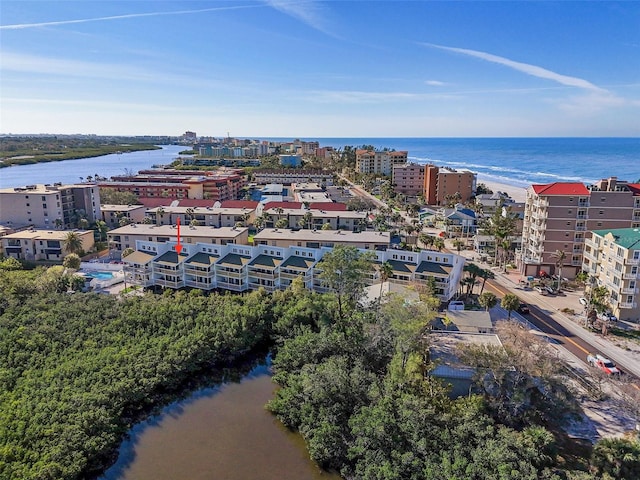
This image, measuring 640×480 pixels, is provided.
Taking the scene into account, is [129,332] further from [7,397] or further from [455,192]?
[455,192]

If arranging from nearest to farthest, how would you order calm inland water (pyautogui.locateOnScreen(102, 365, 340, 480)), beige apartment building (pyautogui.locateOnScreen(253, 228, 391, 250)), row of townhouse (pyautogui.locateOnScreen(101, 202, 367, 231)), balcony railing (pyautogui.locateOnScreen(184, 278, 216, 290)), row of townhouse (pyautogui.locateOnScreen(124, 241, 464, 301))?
1. calm inland water (pyautogui.locateOnScreen(102, 365, 340, 480))
2. row of townhouse (pyautogui.locateOnScreen(124, 241, 464, 301))
3. balcony railing (pyautogui.locateOnScreen(184, 278, 216, 290))
4. beige apartment building (pyautogui.locateOnScreen(253, 228, 391, 250))
5. row of townhouse (pyautogui.locateOnScreen(101, 202, 367, 231))

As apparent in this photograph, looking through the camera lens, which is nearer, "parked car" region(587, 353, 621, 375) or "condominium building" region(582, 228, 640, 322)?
"parked car" region(587, 353, 621, 375)

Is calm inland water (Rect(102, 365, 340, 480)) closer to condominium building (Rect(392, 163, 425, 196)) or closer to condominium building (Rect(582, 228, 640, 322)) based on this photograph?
condominium building (Rect(582, 228, 640, 322))

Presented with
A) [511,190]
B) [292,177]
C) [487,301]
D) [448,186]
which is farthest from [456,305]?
[511,190]

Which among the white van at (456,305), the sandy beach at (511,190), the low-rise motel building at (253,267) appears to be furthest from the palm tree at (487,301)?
the sandy beach at (511,190)

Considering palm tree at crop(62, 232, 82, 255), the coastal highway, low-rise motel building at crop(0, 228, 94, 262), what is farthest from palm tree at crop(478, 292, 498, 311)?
low-rise motel building at crop(0, 228, 94, 262)

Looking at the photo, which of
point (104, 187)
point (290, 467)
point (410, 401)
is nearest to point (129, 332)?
point (290, 467)
